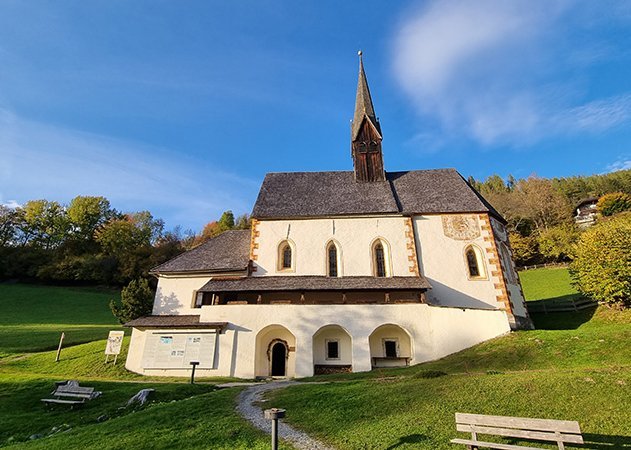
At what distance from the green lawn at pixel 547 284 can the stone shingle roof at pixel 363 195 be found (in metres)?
13.3

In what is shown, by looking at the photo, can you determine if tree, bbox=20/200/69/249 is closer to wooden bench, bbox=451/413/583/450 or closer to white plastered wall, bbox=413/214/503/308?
white plastered wall, bbox=413/214/503/308

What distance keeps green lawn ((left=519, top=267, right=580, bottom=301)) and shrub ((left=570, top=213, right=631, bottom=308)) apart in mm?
7637

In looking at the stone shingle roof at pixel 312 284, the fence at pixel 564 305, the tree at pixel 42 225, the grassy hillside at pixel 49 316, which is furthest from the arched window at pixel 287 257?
the tree at pixel 42 225

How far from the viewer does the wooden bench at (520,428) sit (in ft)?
18.5

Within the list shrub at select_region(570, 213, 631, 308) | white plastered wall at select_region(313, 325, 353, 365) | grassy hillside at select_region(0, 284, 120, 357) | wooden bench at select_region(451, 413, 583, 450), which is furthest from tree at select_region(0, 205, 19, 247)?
shrub at select_region(570, 213, 631, 308)

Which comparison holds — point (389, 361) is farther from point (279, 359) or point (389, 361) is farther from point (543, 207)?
point (543, 207)

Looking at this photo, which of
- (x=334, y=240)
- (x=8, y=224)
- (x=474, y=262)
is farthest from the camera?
(x=8, y=224)

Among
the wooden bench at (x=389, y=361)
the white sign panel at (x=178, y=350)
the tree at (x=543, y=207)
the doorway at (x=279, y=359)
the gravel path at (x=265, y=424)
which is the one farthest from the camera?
the tree at (x=543, y=207)

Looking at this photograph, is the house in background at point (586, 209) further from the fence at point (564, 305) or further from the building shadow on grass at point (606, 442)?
the building shadow on grass at point (606, 442)

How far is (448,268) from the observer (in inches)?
882

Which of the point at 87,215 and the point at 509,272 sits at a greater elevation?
the point at 87,215

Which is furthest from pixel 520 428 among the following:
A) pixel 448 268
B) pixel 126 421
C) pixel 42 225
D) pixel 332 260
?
pixel 42 225

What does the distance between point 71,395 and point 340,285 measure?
44.4 feet

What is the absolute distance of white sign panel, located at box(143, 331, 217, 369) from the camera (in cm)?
1887
